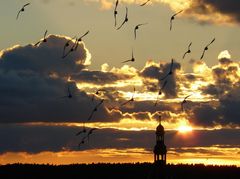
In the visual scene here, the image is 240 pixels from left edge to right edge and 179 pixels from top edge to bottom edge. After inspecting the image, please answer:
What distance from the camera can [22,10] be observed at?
90.9 m

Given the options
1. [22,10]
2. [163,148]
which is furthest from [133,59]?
[163,148]

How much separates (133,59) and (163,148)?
345 feet

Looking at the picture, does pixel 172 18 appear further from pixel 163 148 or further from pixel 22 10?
pixel 163 148

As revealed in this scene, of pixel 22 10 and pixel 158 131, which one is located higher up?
pixel 158 131

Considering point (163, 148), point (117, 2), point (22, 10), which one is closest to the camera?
point (117, 2)

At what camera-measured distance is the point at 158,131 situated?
199000 mm

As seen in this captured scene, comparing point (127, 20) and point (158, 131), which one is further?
point (158, 131)

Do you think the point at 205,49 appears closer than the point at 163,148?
Yes

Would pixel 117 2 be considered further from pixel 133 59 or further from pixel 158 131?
pixel 158 131

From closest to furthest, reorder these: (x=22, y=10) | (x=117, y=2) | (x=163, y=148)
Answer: (x=117, y=2), (x=22, y=10), (x=163, y=148)

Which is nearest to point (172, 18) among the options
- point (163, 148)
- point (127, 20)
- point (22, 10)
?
point (127, 20)

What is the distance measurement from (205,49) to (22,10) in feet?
58.8

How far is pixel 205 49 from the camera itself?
93.2m

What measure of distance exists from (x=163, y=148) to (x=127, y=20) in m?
110
